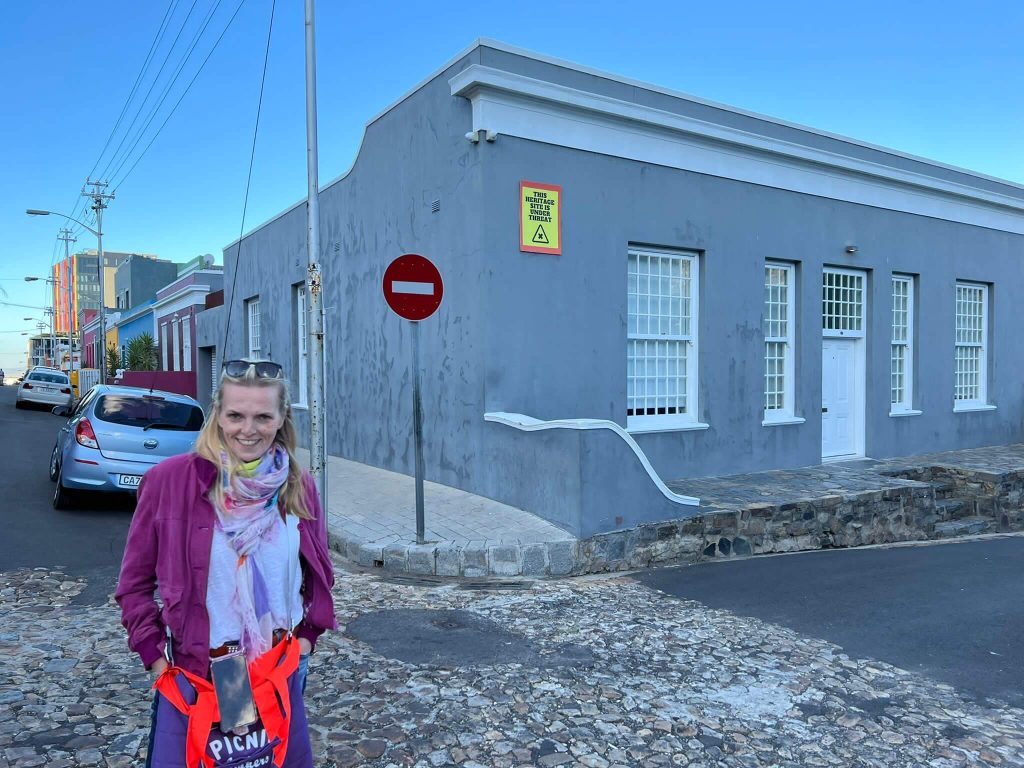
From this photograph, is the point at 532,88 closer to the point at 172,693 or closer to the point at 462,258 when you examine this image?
the point at 462,258

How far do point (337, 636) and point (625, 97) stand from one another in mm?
7781

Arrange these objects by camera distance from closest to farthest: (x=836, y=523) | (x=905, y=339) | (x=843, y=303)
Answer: (x=836, y=523)
(x=843, y=303)
(x=905, y=339)

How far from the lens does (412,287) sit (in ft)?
24.5

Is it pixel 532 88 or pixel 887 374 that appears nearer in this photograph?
pixel 532 88

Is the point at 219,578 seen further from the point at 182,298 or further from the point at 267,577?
the point at 182,298

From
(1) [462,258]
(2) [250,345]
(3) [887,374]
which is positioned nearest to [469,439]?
(1) [462,258]

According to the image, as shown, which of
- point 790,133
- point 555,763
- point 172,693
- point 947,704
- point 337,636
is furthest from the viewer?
point 790,133

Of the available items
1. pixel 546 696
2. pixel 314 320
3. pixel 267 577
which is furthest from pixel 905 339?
pixel 267 577

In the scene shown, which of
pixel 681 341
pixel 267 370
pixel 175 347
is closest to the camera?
pixel 267 370

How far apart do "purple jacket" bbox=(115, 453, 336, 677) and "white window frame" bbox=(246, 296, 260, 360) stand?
1567 cm

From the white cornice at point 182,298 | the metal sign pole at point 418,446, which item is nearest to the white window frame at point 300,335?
the metal sign pole at point 418,446

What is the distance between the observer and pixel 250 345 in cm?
1792

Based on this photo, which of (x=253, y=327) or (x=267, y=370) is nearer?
(x=267, y=370)

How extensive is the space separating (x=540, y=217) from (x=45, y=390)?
25.9 metres
